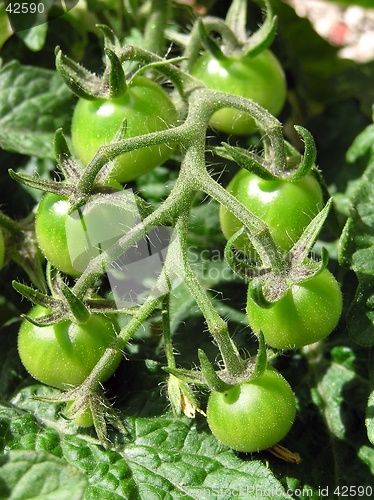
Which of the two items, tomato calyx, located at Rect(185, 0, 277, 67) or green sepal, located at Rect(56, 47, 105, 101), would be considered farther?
tomato calyx, located at Rect(185, 0, 277, 67)

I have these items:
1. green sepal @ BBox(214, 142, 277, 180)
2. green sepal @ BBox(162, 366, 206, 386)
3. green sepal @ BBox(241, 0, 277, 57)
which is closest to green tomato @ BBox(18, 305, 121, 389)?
green sepal @ BBox(162, 366, 206, 386)

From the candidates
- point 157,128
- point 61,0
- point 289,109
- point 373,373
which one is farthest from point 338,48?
point 373,373

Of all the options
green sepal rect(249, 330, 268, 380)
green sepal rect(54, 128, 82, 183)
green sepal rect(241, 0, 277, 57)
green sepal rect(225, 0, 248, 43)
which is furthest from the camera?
green sepal rect(225, 0, 248, 43)

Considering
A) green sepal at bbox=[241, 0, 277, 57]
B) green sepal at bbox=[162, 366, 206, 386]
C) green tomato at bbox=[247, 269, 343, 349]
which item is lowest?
green sepal at bbox=[162, 366, 206, 386]

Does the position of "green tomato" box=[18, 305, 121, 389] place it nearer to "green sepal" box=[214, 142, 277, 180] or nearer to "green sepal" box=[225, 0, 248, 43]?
"green sepal" box=[214, 142, 277, 180]

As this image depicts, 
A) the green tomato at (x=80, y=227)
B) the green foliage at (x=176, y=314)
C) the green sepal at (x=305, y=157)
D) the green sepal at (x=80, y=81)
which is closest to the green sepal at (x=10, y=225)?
the green foliage at (x=176, y=314)

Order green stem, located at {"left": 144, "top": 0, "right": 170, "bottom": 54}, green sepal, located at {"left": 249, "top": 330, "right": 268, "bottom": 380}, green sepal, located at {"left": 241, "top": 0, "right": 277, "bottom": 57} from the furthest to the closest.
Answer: green stem, located at {"left": 144, "top": 0, "right": 170, "bottom": 54} → green sepal, located at {"left": 241, "top": 0, "right": 277, "bottom": 57} → green sepal, located at {"left": 249, "top": 330, "right": 268, "bottom": 380}
